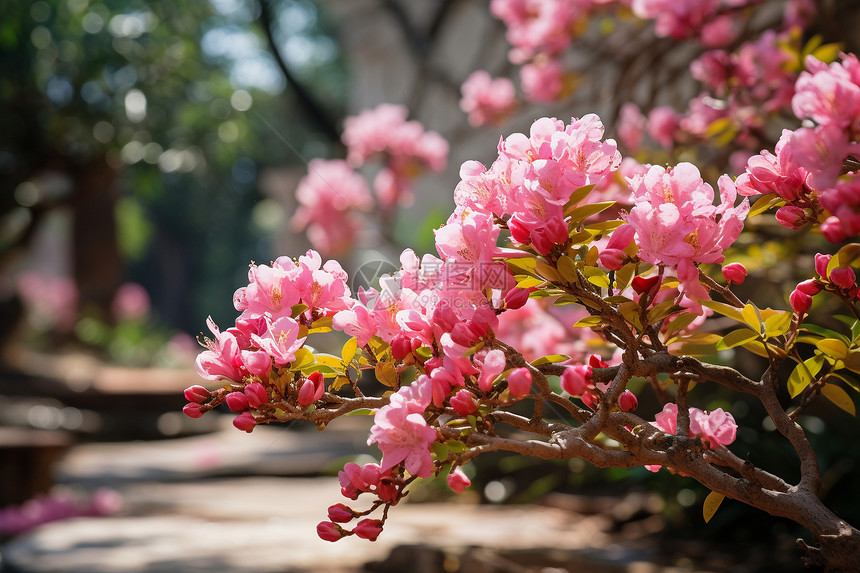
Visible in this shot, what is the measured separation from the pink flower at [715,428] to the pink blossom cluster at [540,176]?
0.33 m

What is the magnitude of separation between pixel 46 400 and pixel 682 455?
858cm

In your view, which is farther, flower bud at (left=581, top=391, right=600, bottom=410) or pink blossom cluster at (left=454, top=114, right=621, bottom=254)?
flower bud at (left=581, top=391, right=600, bottom=410)

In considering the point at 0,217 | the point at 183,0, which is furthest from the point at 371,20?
the point at 0,217

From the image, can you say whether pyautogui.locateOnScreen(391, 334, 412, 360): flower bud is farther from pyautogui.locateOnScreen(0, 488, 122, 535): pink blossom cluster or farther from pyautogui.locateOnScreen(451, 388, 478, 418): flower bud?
pyautogui.locateOnScreen(0, 488, 122, 535): pink blossom cluster

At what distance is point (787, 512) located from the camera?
1027 millimetres

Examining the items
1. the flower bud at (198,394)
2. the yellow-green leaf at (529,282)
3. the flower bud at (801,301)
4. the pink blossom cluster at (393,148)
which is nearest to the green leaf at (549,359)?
the yellow-green leaf at (529,282)

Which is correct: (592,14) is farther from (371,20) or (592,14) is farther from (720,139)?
(371,20)

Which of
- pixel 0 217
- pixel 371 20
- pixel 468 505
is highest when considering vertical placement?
pixel 371 20

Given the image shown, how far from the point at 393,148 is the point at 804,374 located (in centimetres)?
311

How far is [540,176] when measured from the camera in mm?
1013

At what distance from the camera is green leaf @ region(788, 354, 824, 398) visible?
3.81 feet

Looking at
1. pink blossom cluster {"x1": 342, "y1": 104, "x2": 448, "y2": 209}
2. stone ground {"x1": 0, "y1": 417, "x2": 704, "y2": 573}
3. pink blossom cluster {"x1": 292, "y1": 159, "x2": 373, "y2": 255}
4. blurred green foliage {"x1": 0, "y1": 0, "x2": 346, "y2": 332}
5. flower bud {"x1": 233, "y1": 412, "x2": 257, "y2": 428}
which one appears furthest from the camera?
blurred green foliage {"x1": 0, "y1": 0, "x2": 346, "y2": 332}

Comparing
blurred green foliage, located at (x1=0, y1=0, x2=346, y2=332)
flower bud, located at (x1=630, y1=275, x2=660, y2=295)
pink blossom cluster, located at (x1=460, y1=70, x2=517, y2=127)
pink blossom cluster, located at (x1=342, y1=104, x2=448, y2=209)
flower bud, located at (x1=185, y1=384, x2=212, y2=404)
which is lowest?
flower bud, located at (x1=630, y1=275, x2=660, y2=295)

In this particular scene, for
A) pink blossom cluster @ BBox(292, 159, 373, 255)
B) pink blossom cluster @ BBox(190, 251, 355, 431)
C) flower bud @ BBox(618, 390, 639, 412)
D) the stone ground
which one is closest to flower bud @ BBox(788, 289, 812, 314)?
flower bud @ BBox(618, 390, 639, 412)
